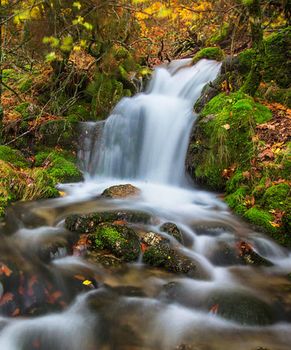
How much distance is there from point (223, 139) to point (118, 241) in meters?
3.21

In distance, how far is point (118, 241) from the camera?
4836mm

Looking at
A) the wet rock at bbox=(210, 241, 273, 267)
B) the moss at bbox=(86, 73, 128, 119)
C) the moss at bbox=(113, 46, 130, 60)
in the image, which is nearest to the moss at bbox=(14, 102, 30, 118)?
the moss at bbox=(86, 73, 128, 119)

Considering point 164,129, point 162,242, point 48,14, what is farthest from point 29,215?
point 48,14

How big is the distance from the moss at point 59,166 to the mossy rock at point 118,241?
113 inches

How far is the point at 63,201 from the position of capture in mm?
6762

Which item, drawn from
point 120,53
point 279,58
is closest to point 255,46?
point 279,58

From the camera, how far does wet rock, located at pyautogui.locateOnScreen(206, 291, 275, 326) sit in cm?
383

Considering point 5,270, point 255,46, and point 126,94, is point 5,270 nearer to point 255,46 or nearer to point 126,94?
point 255,46

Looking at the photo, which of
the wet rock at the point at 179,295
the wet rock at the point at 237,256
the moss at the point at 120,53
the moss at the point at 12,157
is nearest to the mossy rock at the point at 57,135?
the moss at the point at 12,157

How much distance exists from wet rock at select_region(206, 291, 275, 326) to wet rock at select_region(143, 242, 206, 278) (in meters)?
0.45

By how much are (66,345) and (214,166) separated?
4485mm

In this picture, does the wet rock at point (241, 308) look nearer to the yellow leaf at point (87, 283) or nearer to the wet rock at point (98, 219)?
the yellow leaf at point (87, 283)

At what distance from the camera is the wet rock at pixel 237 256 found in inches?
197

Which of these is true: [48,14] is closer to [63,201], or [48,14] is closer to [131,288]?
[63,201]
